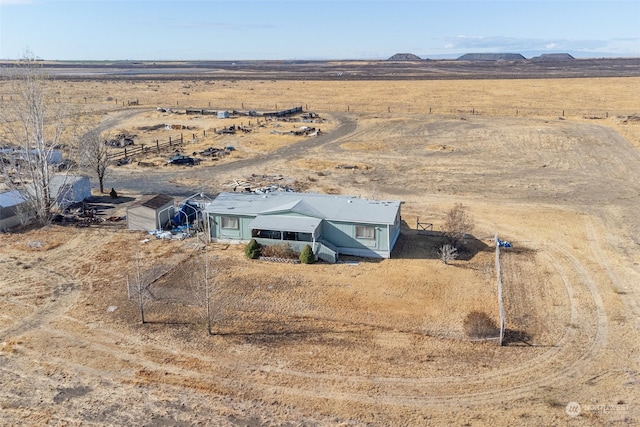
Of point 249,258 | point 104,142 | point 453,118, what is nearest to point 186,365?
point 249,258

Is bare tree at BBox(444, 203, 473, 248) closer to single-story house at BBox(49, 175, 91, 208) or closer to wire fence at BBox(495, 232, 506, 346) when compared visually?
wire fence at BBox(495, 232, 506, 346)

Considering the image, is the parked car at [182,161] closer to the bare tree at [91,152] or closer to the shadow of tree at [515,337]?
the bare tree at [91,152]

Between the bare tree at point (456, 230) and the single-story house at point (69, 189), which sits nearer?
the bare tree at point (456, 230)

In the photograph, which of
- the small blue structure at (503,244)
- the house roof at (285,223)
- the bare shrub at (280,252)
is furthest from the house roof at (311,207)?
the small blue structure at (503,244)

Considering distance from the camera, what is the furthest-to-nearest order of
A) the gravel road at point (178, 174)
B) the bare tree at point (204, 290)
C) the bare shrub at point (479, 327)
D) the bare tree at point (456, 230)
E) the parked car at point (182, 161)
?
1. the parked car at point (182, 161)
2. the gravel road at point (178, 174)
3. the bare tree at point (456, 230)
4. the bare tree at point (204, 290)
5. the bare shrub at point (479, 327)

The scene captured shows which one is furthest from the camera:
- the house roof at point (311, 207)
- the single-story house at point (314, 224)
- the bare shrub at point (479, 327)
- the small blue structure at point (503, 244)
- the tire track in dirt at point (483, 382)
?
the small blue structure at point (503, 244)

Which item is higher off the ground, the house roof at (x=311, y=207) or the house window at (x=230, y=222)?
the house roof at (x=311, y=207)

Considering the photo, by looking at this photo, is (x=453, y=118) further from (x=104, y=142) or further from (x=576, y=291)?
(x=576, y=291)

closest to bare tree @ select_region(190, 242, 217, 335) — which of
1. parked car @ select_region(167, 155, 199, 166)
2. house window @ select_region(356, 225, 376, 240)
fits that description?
house window @ select_region(356, 225, 376, 240)
